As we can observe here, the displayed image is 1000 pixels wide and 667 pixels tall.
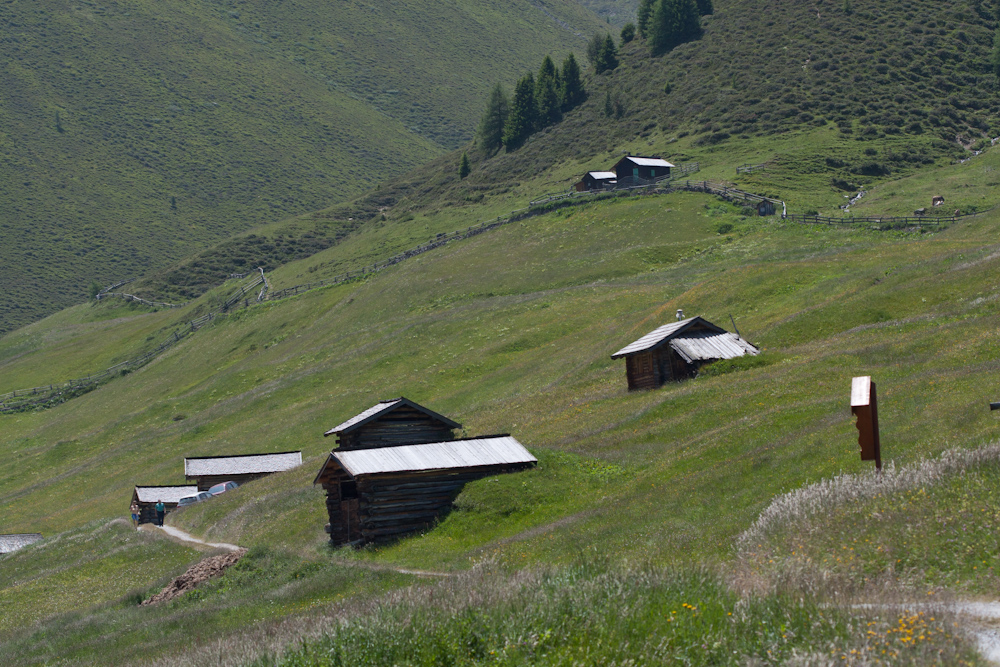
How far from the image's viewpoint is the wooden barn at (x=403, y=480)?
1214 inches

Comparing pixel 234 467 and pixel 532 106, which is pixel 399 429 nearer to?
pixel 234 467

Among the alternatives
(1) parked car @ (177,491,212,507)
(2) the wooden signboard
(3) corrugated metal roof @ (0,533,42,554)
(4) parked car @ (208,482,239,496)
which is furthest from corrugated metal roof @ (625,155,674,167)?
(2) the wooden signboard

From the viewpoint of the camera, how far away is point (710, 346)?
43.9 m

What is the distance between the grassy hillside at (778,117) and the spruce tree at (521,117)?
3742 millimetres

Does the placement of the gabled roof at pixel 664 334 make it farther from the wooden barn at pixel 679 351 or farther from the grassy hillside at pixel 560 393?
the grassy hillside at pixel 560 393

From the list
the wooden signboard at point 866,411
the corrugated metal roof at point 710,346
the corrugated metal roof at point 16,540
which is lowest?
the corrugated metal roof at point 16,540

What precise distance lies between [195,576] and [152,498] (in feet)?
91.2

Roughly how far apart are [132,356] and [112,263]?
93181 millimetres

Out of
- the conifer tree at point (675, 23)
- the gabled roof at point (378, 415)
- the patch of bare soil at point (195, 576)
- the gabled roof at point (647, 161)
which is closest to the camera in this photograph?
the patch of bare soil at point (195, 576)

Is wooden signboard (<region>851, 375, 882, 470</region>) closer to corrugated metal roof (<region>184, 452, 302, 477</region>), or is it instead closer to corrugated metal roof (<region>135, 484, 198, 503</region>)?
corrugated metal roof (<region>184, 452, 302, 477</region>)

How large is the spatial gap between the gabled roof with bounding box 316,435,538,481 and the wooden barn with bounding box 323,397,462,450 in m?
6.18

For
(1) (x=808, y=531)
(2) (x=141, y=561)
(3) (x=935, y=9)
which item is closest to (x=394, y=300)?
(2) (x=141, y=561)

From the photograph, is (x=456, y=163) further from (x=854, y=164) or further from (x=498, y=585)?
(x=498, y=585)

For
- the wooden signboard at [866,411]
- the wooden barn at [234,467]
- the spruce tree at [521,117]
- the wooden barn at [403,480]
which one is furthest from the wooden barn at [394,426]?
the spruce tree at [521,117]
